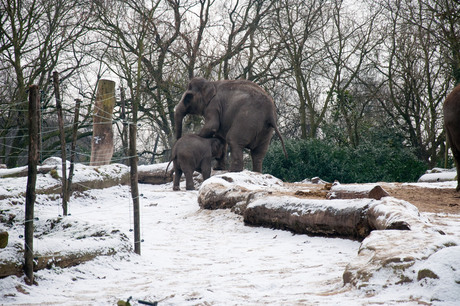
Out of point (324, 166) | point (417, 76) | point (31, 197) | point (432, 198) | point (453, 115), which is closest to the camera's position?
point (31, 197)

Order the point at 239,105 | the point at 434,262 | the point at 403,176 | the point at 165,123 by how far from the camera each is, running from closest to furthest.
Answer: the point at 434,262
the point at 239,105
the point at 403,176
the point at 165,123

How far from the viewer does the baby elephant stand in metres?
10.6

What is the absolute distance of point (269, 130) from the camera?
11.3 meters

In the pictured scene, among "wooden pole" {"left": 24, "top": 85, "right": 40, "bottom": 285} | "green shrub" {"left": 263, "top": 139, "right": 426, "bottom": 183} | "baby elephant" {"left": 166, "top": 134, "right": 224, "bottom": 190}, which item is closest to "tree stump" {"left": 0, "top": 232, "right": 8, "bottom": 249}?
"wooden pole" {"left": 24, "top": 85, "right": 40, "bottom": 285}

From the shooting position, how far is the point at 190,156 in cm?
1059

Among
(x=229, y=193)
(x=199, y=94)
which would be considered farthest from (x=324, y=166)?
(x=229, y=193)

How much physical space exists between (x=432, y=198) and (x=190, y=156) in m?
5.01

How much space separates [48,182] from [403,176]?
9.55m

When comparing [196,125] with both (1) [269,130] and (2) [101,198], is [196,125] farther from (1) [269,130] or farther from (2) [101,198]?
(2) [101,198]

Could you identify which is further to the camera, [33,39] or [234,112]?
[33,39]

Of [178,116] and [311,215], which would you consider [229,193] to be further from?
[178,116]

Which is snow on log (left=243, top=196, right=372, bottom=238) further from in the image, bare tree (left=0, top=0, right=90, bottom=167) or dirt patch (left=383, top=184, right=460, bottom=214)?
bare tree (left=0, top=0, right=90, bottom=167)

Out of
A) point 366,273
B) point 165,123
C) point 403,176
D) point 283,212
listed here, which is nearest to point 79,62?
point 165,123

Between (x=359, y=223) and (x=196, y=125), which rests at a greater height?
(x=196, y=125)
